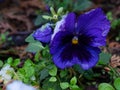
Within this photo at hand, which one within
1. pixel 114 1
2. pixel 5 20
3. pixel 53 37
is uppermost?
pixel 53 37

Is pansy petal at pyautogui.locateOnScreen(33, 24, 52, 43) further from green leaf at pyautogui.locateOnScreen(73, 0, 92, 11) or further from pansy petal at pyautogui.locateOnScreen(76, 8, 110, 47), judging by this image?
green leaf at pyautogui.locateOnScreen(73, 0, 92, 11)

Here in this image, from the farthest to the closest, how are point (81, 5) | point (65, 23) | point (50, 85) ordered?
point (81, 5) < point (50, 85) < point (65, 23)

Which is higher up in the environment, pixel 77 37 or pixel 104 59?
pixel 77 37

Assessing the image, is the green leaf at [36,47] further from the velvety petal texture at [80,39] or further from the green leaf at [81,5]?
the green leaf at [81,5]

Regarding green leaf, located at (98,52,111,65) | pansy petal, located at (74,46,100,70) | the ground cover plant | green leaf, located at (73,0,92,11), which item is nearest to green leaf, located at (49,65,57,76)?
the ground cover plant

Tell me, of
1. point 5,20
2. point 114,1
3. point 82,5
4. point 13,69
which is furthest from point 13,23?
point 13,69

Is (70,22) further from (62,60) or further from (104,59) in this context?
(104,59)


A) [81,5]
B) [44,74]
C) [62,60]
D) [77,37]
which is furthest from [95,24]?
[81,5]

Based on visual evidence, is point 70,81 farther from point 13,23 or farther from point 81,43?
point 13,23
